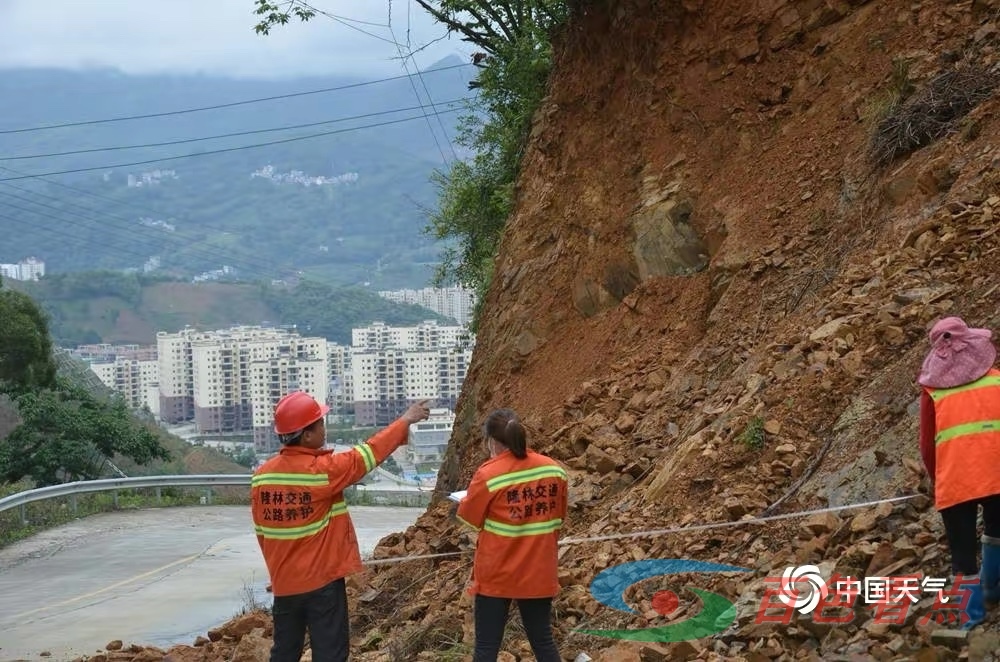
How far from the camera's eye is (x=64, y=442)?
3038 cm

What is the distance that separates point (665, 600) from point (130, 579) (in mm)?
11222

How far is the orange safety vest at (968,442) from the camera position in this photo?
605cm

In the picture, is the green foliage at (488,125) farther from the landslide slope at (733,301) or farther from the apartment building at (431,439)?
the apartment building at (431,439)

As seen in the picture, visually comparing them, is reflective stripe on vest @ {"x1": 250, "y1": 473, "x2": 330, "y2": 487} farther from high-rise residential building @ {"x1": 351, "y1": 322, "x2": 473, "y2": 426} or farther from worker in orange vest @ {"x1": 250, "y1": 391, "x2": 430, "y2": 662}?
high-rise residential building @ {"x1": 351, "y1": 322, "x2": 473, "y2": 426}

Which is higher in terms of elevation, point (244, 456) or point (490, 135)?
point (490, 135)

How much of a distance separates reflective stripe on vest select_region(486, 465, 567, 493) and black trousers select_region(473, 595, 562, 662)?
2.00 feet

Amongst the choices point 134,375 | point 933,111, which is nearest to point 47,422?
point 933,111

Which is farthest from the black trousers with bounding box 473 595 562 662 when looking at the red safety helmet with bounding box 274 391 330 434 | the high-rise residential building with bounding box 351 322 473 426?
the high-rise residential building with bounding box 351 322 473 426

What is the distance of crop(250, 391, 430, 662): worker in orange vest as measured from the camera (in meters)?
6.48

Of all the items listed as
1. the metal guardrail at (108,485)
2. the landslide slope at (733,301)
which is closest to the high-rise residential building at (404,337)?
the metal guardrail at (108,485)

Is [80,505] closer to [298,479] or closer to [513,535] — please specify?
[298,479]

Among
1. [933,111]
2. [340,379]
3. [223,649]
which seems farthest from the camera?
[340,379]

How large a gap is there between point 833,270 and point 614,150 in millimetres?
4358

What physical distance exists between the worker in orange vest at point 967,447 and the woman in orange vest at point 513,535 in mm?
1986
